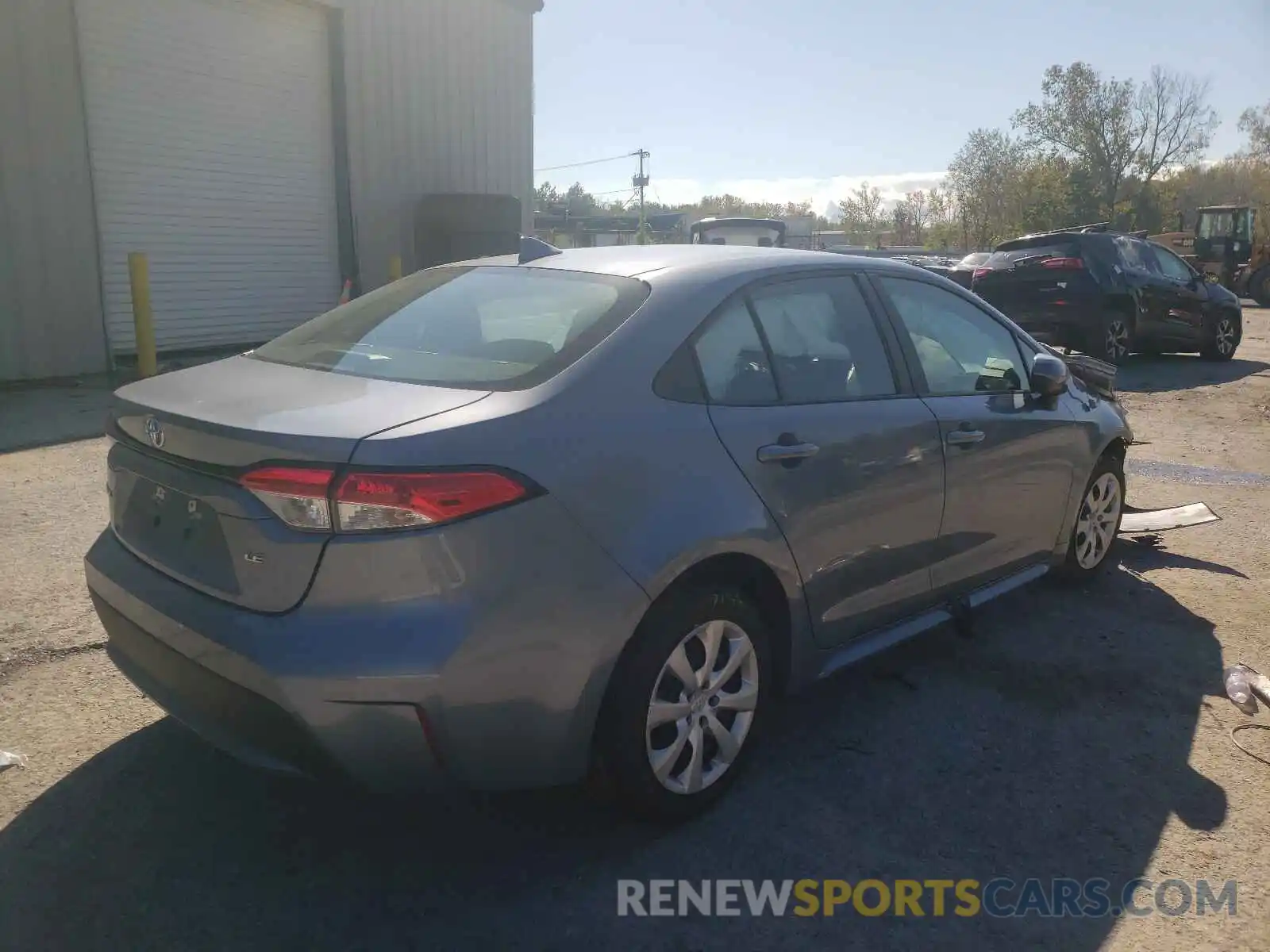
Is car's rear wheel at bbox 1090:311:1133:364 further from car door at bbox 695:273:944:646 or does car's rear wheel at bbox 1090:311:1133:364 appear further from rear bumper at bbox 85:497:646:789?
rear bumper at bbox 85:497:646:789

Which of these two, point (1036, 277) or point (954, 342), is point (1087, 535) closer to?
point (954, 342)

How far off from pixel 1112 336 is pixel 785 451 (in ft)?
37.4

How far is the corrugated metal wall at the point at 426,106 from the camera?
13.5 metres

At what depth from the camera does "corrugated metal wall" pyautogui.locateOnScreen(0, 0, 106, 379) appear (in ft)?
31.1

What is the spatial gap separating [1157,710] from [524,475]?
2.64 meters

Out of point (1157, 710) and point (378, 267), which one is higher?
point (378, 267)

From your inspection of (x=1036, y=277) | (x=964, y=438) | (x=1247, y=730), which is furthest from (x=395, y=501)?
(x=1036, y=277)

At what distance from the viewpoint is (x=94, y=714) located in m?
3.31

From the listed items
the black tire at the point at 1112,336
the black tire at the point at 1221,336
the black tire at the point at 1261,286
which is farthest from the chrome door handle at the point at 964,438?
the black tire at the point at 1261,286

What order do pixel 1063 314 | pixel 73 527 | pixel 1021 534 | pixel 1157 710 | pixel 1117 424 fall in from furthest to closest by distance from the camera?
1. pixel 1063 314
2. pixel 73 527
3. pixel 1117 424
4. pixel 1021 534
5. pixel 1157 710

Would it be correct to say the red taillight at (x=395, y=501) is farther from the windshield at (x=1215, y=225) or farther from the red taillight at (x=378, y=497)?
the windshield at (x=1215, y=225)

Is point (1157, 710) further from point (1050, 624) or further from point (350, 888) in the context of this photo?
point (350, 888)

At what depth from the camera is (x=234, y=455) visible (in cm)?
235

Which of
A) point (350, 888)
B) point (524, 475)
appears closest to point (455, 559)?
point (524, 475)
